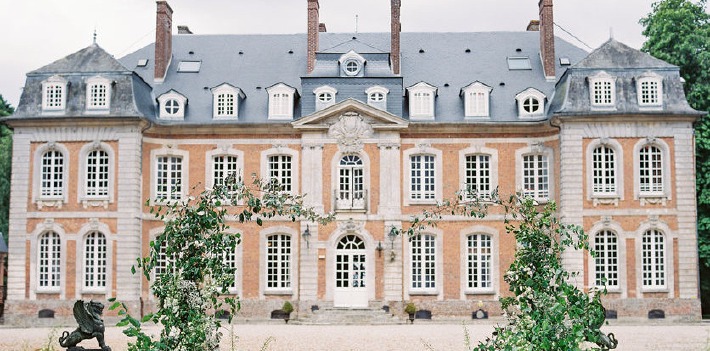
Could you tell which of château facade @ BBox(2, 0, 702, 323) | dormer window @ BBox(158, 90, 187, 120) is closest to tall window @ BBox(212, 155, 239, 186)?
château facade @ BBox(2, 0, 702, 323)

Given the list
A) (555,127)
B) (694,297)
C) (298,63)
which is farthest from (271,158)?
(694,297)

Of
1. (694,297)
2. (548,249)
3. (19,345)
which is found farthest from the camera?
(694,297)

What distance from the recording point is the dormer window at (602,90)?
27.4 m

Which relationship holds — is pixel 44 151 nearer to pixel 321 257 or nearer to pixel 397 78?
pixel 321 257

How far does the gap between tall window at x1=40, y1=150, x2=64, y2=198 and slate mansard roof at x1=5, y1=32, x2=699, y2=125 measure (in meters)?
1.38

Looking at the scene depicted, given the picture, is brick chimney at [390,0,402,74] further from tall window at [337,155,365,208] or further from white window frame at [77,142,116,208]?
white window frame at [77,142,116,208]

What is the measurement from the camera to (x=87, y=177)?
2780 cm

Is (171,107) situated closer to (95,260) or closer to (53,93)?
(53,93)

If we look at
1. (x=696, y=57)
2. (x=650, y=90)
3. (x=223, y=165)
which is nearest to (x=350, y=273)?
(x=223, y=165)

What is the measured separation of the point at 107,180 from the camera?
27.7m

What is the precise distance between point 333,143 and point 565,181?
7783 mm

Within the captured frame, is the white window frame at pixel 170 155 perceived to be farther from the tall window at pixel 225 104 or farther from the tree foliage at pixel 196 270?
the tree foliage at pixel 196 270

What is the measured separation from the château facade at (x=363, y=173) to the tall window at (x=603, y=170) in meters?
0.05

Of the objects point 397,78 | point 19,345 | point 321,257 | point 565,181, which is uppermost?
point 397,78
